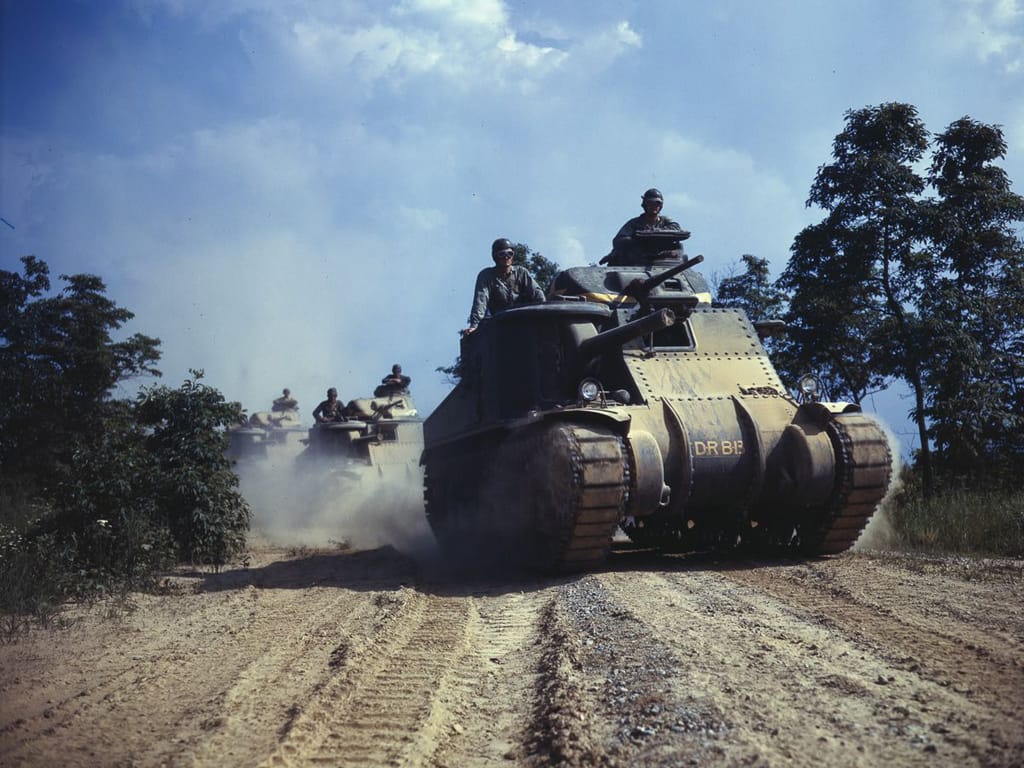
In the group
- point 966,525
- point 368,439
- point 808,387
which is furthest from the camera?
point 368,439

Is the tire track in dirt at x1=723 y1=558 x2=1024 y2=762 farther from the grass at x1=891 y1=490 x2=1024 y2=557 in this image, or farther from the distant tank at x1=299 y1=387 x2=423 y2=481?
the distant tank at x1=299 y1=387 x2=423 y2=481

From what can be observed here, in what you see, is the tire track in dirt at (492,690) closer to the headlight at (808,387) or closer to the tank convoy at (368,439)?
the headlight at (808,387)

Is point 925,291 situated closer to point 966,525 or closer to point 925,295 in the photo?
point 925,295

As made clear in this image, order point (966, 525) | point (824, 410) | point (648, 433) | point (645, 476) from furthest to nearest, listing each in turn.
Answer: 1. point (966, 525)
2. point (824, 410)
3. point (648, 433)
4. point (645, 476)

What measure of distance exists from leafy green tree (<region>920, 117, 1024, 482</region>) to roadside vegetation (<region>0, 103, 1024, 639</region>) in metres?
0.02

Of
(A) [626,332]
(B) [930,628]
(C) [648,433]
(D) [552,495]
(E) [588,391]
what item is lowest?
(B) [930,628]

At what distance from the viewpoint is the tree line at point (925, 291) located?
13203mm

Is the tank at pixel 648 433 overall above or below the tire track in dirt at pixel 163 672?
above

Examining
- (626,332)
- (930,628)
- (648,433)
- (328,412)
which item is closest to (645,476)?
(648,433)

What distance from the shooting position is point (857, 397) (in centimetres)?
1480

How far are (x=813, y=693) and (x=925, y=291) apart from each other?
11552 millimetres

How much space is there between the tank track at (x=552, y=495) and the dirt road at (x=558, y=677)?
45 centimetres

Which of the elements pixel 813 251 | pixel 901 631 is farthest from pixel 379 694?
pixel 813 251

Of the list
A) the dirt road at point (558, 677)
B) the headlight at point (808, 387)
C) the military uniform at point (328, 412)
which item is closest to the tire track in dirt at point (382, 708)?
the dirt road at point (558, 677)
